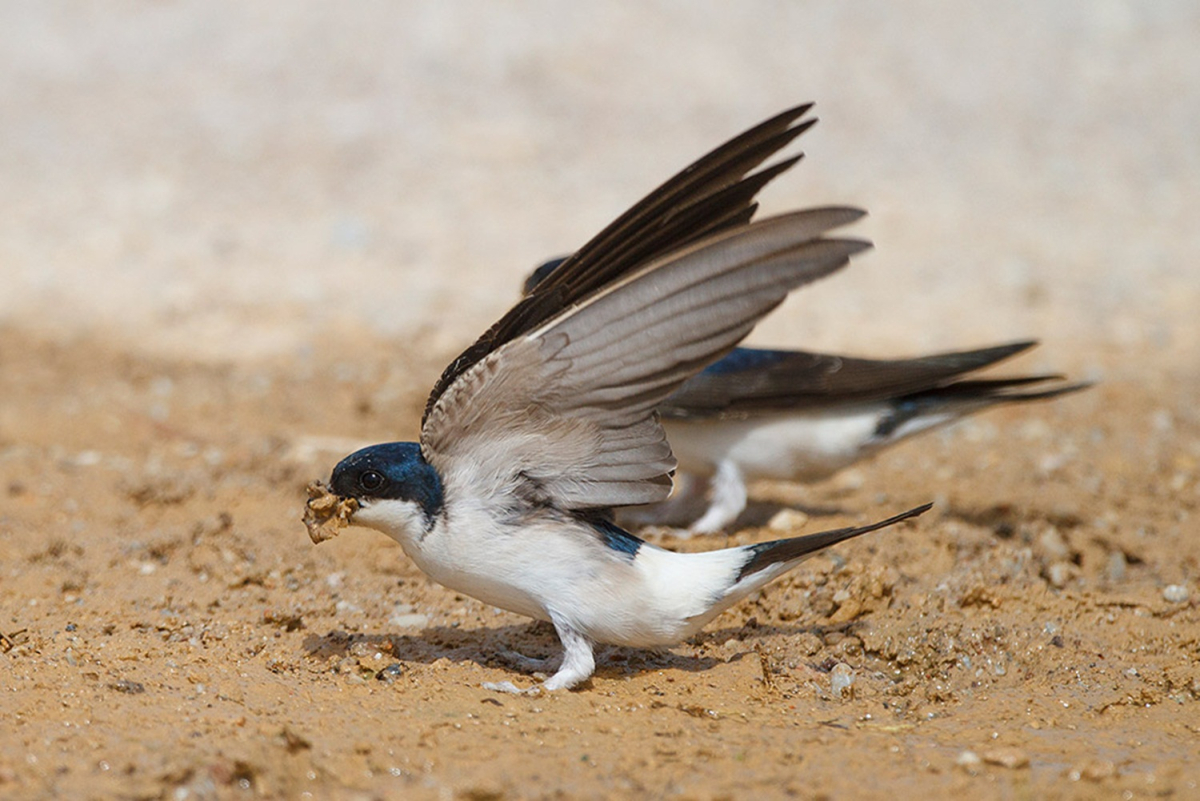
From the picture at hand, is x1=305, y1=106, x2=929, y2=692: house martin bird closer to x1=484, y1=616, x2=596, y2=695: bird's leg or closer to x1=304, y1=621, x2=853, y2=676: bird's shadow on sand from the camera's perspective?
x1=484, y1=616, x2=596, y2=695: bird's leg

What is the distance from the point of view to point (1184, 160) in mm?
10086

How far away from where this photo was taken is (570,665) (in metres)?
3.62

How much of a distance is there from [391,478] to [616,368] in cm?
67

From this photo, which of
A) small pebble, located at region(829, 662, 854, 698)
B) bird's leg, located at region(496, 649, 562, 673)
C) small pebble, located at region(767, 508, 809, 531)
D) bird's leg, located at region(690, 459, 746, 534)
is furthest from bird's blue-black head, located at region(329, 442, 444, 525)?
small pebble, located at region(767, 508, 809, 531)

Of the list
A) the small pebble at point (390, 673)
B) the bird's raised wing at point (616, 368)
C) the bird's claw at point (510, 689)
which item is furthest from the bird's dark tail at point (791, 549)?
the small pebble at point (390, 673)

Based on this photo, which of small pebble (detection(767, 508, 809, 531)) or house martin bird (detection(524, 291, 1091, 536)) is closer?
small pebble (detection(767, 508, 809, 531))

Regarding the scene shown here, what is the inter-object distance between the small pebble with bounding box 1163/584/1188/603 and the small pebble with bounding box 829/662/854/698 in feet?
4.05

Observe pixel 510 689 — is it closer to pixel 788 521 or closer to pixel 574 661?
pixel 574 661

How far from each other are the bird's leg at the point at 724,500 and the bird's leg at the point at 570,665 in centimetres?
171

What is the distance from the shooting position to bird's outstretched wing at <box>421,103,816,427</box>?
3055mm

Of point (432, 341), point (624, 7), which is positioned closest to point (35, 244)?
point (432, 341)

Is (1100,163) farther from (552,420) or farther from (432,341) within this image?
(552,420)

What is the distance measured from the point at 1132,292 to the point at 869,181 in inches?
75.9

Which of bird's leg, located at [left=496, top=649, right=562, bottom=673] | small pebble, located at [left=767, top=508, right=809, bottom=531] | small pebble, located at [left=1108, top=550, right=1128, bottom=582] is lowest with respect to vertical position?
→ bird's leg, located at [left=496, top=649, right=562, bottom=673]
